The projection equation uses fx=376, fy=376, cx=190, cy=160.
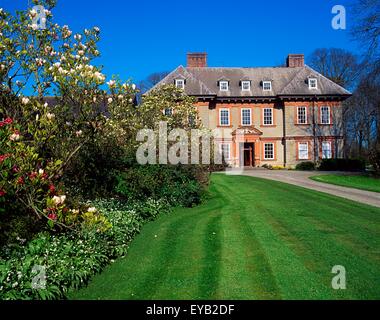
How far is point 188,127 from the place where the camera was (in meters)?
17.7

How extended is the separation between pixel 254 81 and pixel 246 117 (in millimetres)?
3891

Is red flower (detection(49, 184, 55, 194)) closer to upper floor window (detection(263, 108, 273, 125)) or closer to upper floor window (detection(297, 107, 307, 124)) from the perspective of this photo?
upper floor window (detection(263, 108, 273, 125))

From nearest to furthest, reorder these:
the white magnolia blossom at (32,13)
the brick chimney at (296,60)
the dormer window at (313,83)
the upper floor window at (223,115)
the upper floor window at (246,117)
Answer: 1. the white magnolia blossom at (32,13)
2. the dormer window at (313,83)
3. the upper floor window at (223,115)
4. the upper floor window at (246,117)
5. the brick chimney at (296,60)

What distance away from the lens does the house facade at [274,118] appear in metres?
37.4

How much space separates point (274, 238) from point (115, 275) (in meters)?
3.40

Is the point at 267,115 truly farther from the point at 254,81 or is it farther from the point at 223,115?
the point at 223,115

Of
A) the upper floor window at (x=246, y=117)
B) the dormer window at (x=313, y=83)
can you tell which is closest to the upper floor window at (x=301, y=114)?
the dormer window at (x=313, y=83)

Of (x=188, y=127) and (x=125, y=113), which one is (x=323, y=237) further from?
(x=188, y=127)

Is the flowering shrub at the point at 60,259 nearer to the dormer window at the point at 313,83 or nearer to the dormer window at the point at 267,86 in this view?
the dormer window at the point at 267,86

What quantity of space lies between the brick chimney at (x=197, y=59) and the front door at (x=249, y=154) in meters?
9.81

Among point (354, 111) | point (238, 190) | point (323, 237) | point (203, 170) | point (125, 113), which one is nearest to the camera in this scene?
point (323, 237)

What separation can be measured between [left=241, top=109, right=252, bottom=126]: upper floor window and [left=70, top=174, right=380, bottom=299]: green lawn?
2736cm
